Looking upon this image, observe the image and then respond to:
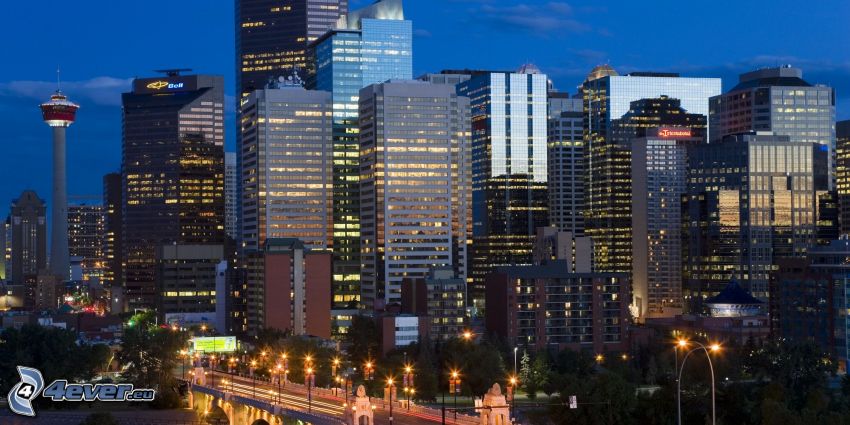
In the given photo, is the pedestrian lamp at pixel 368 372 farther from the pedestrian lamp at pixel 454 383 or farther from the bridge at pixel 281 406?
the pedestrian lamp at pixel 454 383

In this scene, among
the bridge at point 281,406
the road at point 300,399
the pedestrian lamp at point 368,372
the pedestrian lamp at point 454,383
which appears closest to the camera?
the bridge at point 281,406

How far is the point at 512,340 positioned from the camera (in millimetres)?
198875

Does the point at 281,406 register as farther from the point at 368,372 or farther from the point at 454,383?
the point at 368,372

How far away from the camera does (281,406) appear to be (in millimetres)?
120750

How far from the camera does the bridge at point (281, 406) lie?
369 ft

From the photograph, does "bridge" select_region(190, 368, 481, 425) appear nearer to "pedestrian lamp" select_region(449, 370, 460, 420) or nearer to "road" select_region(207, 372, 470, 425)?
"road" select_region(207, 372, 470, 425)

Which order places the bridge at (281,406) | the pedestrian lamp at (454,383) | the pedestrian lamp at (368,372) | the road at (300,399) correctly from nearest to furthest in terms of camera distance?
1. the bridge at (281,406)
2. the road at (300,399)
3. the pedestrian lamp at (454,383)
4. the pedestrian lamp at (368,372)

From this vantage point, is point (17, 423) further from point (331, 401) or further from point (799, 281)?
point (799, 281)

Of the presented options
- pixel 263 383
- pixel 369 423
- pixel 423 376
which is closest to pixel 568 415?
pixel 369 423

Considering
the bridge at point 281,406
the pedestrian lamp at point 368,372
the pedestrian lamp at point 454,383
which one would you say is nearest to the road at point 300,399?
the bridge at point 281,406

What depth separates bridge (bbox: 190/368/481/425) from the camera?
369ft

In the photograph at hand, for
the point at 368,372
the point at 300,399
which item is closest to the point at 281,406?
the point at 300,399

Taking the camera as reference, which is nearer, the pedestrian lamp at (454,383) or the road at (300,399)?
the road at (300,399)

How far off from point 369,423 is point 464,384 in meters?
53.4
